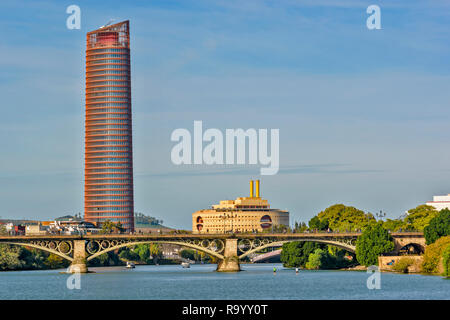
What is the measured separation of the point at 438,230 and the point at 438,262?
25510mm

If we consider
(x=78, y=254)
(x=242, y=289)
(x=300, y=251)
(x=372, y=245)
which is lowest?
(x=242, y=289)

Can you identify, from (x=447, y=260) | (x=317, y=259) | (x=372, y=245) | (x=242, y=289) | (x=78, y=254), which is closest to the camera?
(x=242, y=289)

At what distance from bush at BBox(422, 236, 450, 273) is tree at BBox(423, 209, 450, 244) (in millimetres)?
20497

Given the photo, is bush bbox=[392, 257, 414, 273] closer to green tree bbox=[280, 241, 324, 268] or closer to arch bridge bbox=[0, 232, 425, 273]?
arch bridge bbox=[0, 232, 425, 273]

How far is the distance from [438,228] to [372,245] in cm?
1253

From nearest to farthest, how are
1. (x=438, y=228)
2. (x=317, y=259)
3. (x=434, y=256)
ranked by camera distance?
(x=434, y=256) → (x=438, y=228) → (x=317, y=259)

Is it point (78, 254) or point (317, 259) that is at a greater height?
point (78, 254)

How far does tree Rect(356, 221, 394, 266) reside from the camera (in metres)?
164

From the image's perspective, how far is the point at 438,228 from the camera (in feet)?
527

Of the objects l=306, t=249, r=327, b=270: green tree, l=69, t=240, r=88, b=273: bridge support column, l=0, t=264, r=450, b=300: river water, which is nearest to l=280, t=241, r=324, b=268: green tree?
l=306, t=249, r=327, b=270: green tree

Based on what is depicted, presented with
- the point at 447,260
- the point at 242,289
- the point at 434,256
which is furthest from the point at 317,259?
the point at 242,289

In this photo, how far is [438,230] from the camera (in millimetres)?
160375

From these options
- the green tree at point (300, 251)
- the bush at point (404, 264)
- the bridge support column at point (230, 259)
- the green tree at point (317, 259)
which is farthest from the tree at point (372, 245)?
the bridge support column at point (230, 259)

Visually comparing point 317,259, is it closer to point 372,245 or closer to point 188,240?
point 372,245
